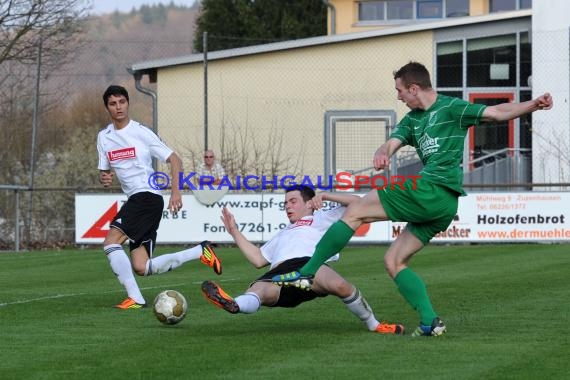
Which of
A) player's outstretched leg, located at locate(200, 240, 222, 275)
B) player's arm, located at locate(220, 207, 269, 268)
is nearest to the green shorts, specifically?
player's arm, located at locate(220, 207, 269, 268)

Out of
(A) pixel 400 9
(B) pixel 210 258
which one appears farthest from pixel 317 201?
(A) pixel 400 9

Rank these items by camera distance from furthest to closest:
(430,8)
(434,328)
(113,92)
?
1. (430,8)
2. (113,92)
3. (434,328)

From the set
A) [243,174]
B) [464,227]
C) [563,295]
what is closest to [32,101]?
[243,174]

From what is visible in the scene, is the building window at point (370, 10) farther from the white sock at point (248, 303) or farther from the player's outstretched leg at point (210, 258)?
the white sock at point (248, 303)

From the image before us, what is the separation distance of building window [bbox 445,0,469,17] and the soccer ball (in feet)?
99.6

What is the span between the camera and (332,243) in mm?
8727

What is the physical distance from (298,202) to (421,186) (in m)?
1.26

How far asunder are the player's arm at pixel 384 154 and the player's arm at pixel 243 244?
1.42 metres

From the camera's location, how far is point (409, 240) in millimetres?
9086

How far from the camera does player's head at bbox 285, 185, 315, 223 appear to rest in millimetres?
9750

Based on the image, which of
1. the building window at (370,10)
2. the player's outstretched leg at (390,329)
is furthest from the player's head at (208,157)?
the building window at (370,10)

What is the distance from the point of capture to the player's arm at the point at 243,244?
32.0ft

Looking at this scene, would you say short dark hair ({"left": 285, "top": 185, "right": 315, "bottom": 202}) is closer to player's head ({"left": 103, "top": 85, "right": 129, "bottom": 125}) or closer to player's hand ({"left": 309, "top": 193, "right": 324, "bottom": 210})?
player's hand ({"left": 309, "top": 193, "right": 324, "bottom": 210})

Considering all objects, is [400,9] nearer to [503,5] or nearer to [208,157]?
[503,5]
